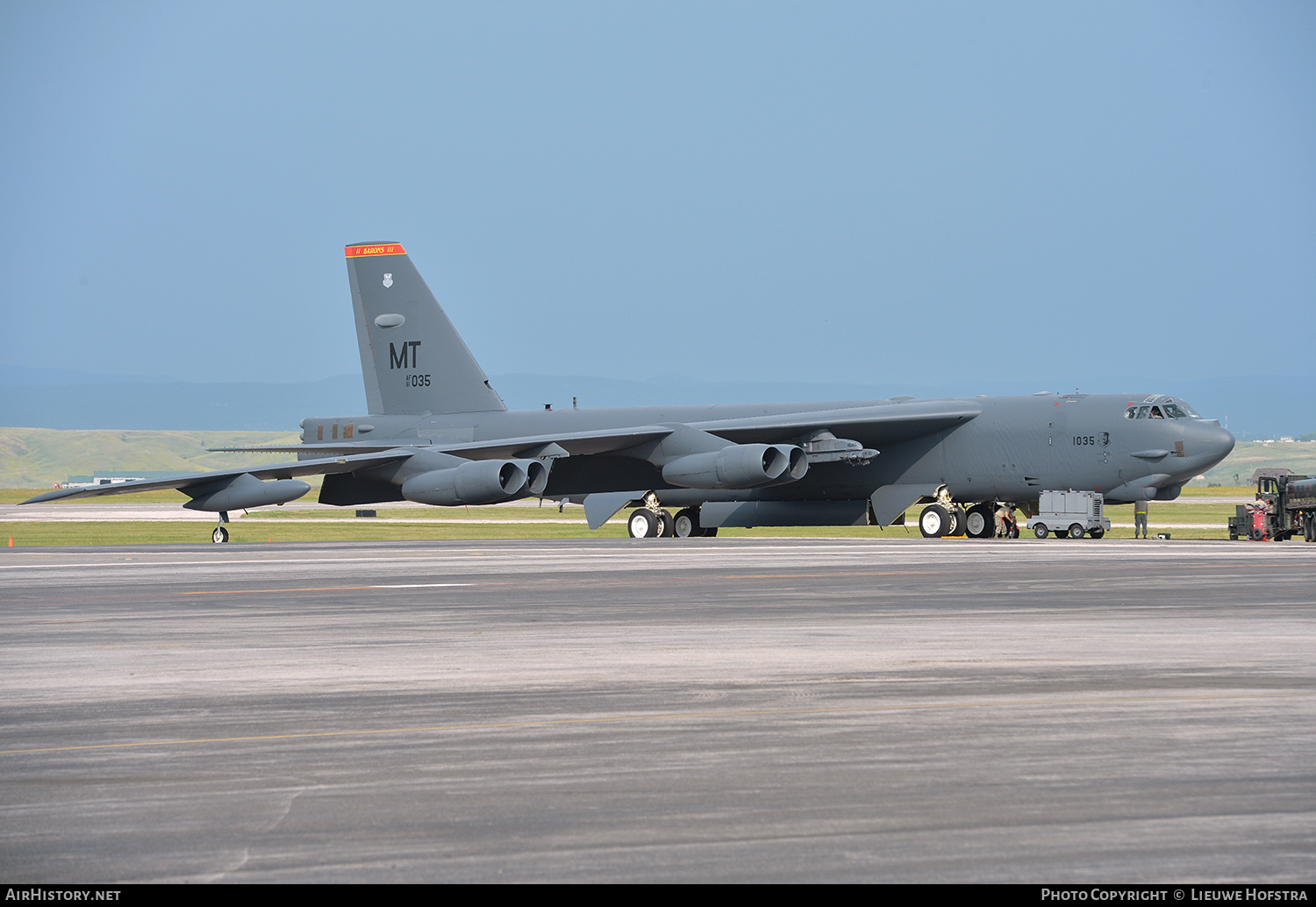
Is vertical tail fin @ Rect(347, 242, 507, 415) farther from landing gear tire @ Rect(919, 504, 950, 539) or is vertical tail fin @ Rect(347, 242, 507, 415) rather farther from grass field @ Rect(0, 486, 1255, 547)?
landing gear tire @ Rect(919, 504, 950, 539)

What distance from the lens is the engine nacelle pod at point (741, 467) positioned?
32125 millimetres

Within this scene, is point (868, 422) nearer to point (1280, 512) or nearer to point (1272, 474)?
point (1280, 512)

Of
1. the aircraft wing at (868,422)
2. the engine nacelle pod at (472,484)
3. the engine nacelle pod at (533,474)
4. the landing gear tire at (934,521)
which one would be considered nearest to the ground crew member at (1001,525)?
the landing gear tire at (934,521)

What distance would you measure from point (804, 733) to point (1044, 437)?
2686cm

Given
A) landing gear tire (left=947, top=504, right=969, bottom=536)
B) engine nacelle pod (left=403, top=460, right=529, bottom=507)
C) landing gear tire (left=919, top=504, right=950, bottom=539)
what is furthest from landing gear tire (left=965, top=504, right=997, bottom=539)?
engine nacelle pod (left=403, top=460, right=529, bottom=507)

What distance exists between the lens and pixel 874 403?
3688cm

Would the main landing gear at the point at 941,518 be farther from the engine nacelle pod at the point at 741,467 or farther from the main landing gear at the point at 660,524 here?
the main landing gear at the point at 660,524

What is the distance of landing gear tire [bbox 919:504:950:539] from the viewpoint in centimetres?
3450

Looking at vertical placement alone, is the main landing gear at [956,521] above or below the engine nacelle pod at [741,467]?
below

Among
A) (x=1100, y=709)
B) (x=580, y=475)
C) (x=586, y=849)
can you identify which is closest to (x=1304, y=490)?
(x=580, y=475)

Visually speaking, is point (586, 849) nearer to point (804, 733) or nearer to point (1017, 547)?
point (804, 733)

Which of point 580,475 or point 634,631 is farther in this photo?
point 580,475

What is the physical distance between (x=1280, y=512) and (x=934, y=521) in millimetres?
8241

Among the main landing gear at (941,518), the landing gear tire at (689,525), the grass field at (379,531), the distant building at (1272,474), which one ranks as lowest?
the grass field at (379,531)
